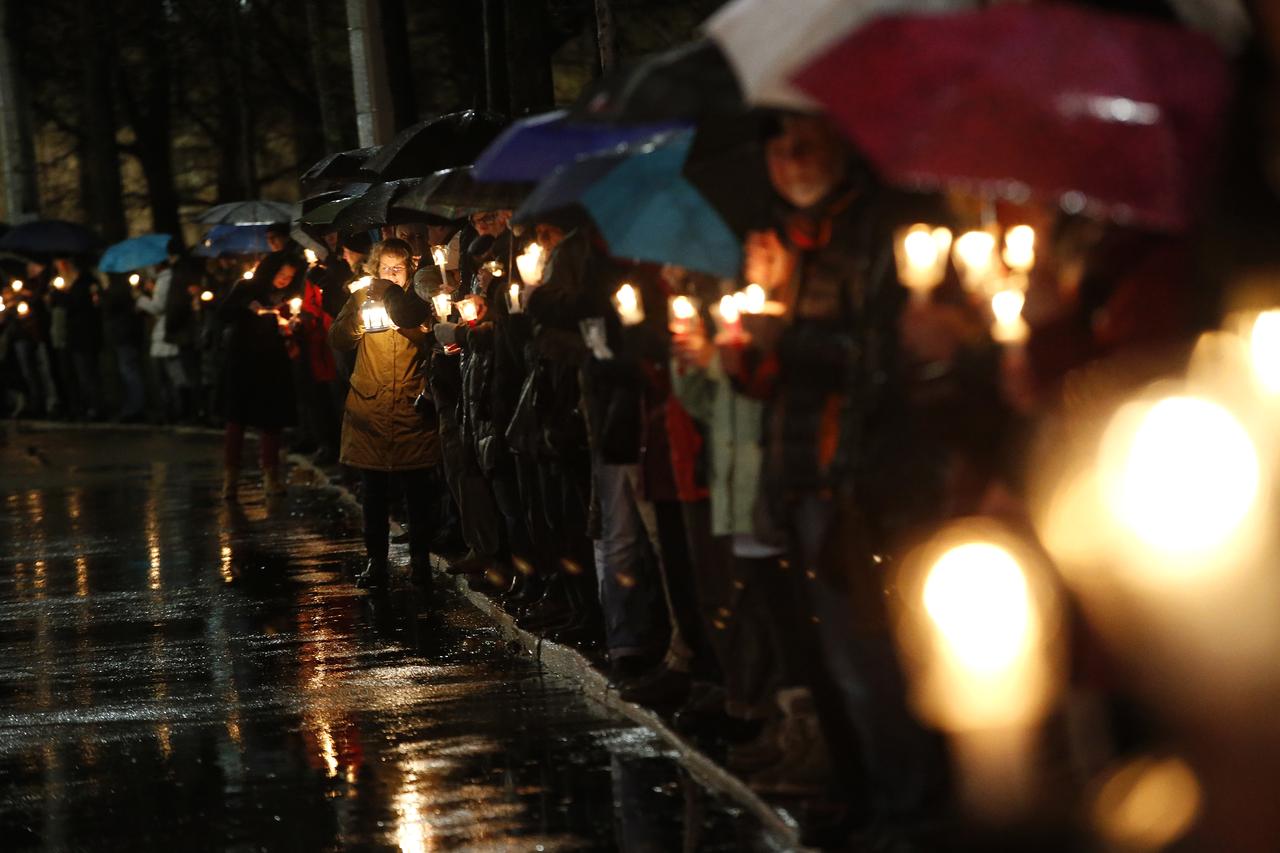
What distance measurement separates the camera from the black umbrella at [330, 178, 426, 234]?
15.1m

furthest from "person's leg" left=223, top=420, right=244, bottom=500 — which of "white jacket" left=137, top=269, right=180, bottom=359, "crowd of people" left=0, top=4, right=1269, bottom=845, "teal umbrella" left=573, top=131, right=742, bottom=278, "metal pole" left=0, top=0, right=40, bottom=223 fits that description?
"metal pole" left=0, top=0, right=40, bottom=223

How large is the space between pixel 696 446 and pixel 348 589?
248 inches

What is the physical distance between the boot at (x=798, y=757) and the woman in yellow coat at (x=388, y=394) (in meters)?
6.72

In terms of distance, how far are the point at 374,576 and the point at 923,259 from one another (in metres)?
8.71

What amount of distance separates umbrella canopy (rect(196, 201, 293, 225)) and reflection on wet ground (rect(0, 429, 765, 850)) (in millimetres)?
10425

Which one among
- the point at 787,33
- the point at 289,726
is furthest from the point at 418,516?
the point at 787,33

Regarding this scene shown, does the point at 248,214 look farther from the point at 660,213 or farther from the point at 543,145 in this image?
the point at 660,213

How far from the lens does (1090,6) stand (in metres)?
6.41

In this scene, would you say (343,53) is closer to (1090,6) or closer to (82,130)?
(82,130)

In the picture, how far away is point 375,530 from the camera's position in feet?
49.5

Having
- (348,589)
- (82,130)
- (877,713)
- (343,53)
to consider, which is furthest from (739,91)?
(82,130)

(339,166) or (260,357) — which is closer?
(339,166)

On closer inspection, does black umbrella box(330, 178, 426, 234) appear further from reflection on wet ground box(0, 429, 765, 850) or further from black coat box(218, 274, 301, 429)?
black coat box(218, 274, 301, 429)

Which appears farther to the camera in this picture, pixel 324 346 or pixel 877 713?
pixel 324 346
